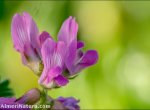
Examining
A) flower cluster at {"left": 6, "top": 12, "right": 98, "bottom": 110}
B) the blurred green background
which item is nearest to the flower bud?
flower cluster at {"left": 6, "top": 12, "right": 98, "bottom": 110}

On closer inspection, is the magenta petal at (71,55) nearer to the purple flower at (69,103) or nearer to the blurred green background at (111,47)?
the purple flower at (69,103)

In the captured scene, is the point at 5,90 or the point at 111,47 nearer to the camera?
the point at 5,90

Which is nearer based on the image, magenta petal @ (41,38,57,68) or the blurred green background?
magenta petal @ (41,38,57,68)

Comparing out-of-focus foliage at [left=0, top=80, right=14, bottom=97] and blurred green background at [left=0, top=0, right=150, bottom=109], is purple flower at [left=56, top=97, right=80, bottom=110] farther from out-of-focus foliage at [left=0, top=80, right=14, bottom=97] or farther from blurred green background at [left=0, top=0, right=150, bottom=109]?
blurred green background at [left=0, top=0, right=150, bottom=109]

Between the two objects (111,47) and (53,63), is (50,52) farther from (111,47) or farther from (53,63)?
(111,47)

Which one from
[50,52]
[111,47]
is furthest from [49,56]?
[111,47]

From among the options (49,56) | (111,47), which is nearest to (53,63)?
(49,56)

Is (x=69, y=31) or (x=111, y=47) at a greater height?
(x=111, y=47)
